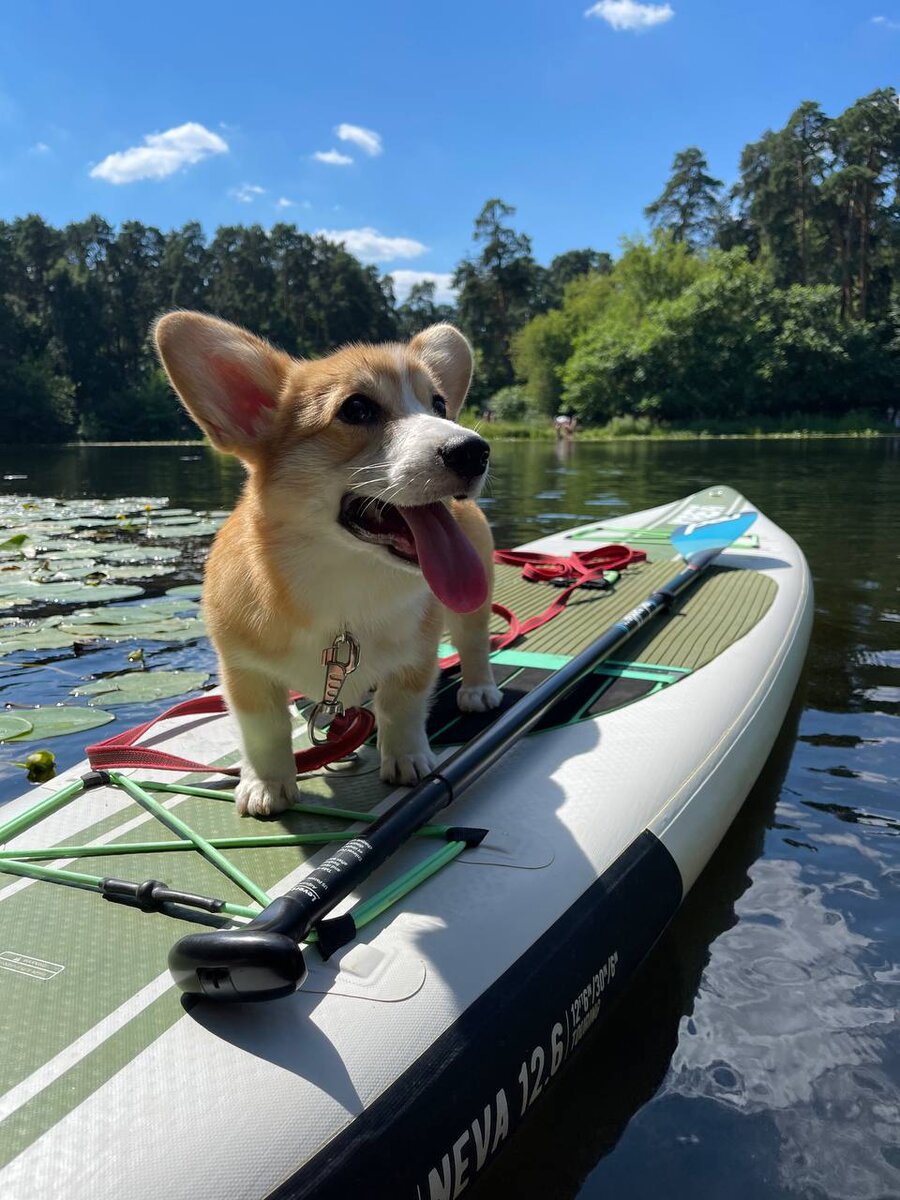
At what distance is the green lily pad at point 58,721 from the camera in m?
4.14

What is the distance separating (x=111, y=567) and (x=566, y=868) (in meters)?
6.82

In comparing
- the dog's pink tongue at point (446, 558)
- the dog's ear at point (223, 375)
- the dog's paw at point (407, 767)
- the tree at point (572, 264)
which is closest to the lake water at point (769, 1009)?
the dog's paw at point (407, 767)

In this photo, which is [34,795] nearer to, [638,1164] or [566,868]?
[566,868]

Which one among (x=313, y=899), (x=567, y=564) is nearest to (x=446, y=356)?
(x=313, y=899)

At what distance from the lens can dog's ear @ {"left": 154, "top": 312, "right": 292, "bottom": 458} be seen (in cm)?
233

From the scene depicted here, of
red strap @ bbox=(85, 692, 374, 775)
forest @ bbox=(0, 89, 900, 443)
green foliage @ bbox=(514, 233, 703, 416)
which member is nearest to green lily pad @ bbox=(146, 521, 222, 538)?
red strap @ bbox=(85, 692, 374, 775)

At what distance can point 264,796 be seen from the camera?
2.54 metres

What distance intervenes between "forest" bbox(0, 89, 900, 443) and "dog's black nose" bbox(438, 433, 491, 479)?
4291cm

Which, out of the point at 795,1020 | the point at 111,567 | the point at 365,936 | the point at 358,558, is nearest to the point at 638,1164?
the point at 795,1020

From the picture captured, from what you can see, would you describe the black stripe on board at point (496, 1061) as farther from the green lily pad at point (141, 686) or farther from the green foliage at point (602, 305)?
the green foliage at point (602, 305)

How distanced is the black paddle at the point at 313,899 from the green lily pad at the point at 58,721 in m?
2.39

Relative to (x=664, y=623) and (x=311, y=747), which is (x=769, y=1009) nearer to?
(x=311, y=747)

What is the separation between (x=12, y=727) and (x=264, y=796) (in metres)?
2.23

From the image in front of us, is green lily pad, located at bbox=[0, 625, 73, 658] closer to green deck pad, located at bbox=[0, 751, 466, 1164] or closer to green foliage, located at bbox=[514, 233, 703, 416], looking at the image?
green deck pad, located at bbox=[0, 751, 466, 1164]
